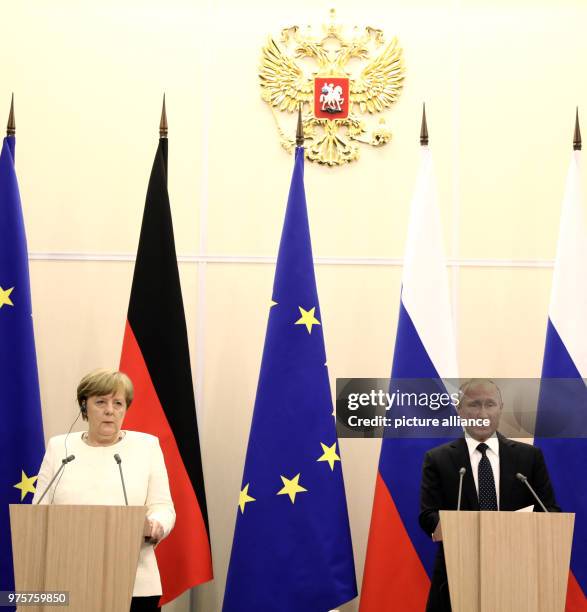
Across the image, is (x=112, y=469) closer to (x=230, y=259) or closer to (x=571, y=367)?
(x=230, y=259)

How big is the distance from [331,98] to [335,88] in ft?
0.17

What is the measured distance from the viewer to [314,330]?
371 cm

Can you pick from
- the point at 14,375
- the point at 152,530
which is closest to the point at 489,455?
the point at 152,530

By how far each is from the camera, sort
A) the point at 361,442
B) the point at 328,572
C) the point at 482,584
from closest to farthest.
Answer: the point at 482,584 → the point at 328,572 → the point at 361,442

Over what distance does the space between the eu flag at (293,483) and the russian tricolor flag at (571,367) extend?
859 mm

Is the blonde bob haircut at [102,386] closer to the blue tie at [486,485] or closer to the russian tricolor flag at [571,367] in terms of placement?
the blue tie at [486,485]

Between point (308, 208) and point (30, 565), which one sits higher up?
point (308, 208)

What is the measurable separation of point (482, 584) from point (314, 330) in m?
1.45

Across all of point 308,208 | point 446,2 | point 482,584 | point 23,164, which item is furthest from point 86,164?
point 482,584

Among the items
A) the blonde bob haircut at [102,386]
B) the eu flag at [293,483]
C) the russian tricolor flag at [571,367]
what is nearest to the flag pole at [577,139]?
the russian tricolor flag at [571,367]

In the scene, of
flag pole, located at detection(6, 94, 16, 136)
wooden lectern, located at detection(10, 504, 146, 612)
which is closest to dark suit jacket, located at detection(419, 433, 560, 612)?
wooden lectern, located at detection(10, 504, 146, 612)

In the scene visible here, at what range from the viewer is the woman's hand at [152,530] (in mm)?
2738

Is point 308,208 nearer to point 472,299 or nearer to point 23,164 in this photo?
point 472,299

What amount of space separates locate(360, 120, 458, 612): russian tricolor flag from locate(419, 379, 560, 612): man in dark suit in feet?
1.27
